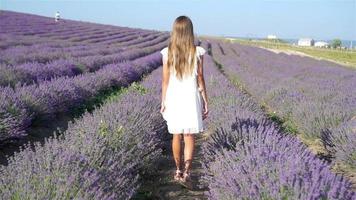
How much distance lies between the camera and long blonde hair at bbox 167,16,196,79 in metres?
3.93

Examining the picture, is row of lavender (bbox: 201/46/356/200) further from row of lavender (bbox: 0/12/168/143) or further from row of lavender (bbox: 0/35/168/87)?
row of lavender (bbox: 0/35/168/87)

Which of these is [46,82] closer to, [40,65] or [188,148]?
[40,65]

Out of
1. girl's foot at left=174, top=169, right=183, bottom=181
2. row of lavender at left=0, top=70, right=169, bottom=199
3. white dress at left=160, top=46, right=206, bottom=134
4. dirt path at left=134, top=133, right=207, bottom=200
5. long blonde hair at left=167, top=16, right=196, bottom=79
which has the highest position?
long blonde hair at left=167, top=16, right=196, bottom=79

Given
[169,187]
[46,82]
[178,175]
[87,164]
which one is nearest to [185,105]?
[178,175]

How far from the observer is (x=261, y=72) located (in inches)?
559

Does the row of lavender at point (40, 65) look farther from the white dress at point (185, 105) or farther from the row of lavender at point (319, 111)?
the row of lavender at point (319, 111)

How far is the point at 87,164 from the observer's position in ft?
10.0

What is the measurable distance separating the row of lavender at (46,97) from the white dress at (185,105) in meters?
1.91

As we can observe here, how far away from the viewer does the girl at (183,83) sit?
3.94m

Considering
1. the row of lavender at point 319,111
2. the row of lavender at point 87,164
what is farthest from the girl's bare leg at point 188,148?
the row of lavender at point 319,111

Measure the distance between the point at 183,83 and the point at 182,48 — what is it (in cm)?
30

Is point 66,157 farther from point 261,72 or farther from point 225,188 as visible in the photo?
point 261,72

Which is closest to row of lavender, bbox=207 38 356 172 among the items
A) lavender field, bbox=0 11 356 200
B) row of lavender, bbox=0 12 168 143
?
lavender field, bbox=0 11 356 200

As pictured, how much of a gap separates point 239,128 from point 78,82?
16.4 feet
